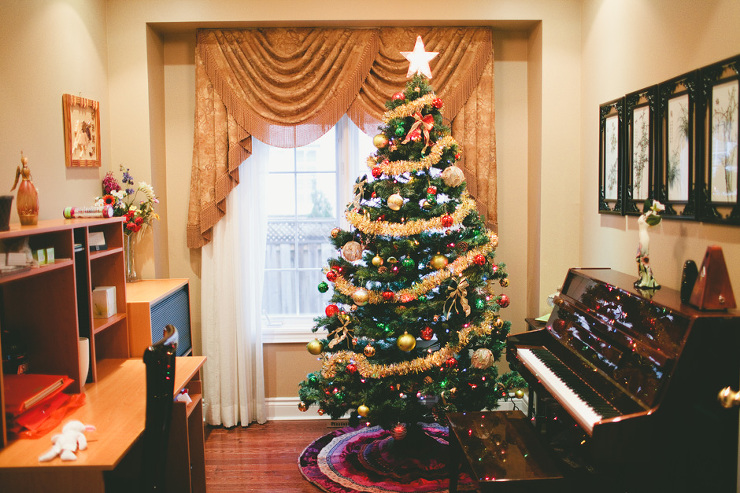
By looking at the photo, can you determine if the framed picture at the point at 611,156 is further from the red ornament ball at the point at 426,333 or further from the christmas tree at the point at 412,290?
the red ornament ball at the point at 426,333

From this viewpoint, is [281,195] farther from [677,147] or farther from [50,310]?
[677,147]

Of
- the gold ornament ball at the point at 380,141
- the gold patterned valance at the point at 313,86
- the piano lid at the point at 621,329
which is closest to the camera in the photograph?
the piano lid at the point at 621,329

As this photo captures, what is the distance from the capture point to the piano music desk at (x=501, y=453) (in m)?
2.21

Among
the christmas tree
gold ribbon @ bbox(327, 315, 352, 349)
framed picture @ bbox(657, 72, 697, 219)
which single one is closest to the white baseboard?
the christmas tree

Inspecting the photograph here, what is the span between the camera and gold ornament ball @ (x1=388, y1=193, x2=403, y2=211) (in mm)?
3145

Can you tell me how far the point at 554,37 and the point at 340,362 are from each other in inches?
97.6

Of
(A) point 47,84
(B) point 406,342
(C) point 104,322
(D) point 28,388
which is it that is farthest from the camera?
(B) point 406,342

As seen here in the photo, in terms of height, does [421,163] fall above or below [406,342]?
above

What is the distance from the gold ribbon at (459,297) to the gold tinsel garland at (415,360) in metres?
0.14

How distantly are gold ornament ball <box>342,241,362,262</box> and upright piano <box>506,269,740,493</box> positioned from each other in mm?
1290

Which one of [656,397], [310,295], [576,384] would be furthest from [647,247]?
[310,295]

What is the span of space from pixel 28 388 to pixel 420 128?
87.9 inches

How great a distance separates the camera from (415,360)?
3.19m

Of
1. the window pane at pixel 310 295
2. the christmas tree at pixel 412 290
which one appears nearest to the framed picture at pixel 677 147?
the christmas tree at pixel 412 290
